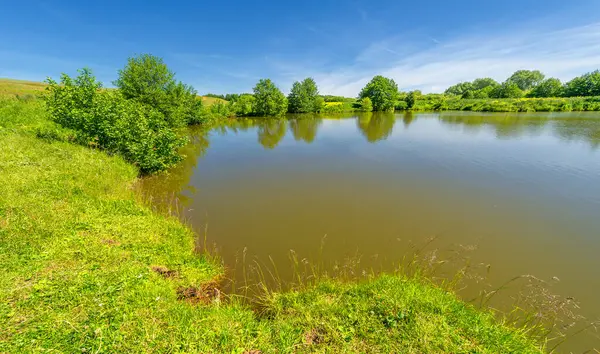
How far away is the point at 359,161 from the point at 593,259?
28.9 feet

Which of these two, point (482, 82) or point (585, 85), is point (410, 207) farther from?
point (482, 82)

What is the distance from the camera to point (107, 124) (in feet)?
31.1

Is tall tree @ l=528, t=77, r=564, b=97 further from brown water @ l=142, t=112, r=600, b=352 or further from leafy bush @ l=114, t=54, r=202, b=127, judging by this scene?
leafy bush @ l=114, t=54, r=202, b=127

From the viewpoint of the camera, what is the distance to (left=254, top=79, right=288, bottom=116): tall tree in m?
44.4

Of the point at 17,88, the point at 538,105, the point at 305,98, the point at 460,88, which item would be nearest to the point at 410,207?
the point at 305,98

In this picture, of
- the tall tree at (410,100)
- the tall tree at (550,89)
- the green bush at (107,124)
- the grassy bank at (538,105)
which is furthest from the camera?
the tall tree at (410,100)

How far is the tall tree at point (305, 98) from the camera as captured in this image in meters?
52.0

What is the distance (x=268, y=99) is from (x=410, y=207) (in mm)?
42231

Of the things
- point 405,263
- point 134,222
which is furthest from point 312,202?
point 134,222

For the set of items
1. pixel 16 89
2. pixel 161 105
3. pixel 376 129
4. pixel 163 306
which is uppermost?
pixel 16 89

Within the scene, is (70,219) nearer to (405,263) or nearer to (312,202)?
(312,202)

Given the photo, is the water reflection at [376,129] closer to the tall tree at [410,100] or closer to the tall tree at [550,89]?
the tall tree at [410,100]

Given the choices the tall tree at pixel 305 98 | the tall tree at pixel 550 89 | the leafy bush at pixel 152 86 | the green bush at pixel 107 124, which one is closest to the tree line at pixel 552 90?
the tall tree at pixel 550 89

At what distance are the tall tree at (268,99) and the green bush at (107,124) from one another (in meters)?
36.0
